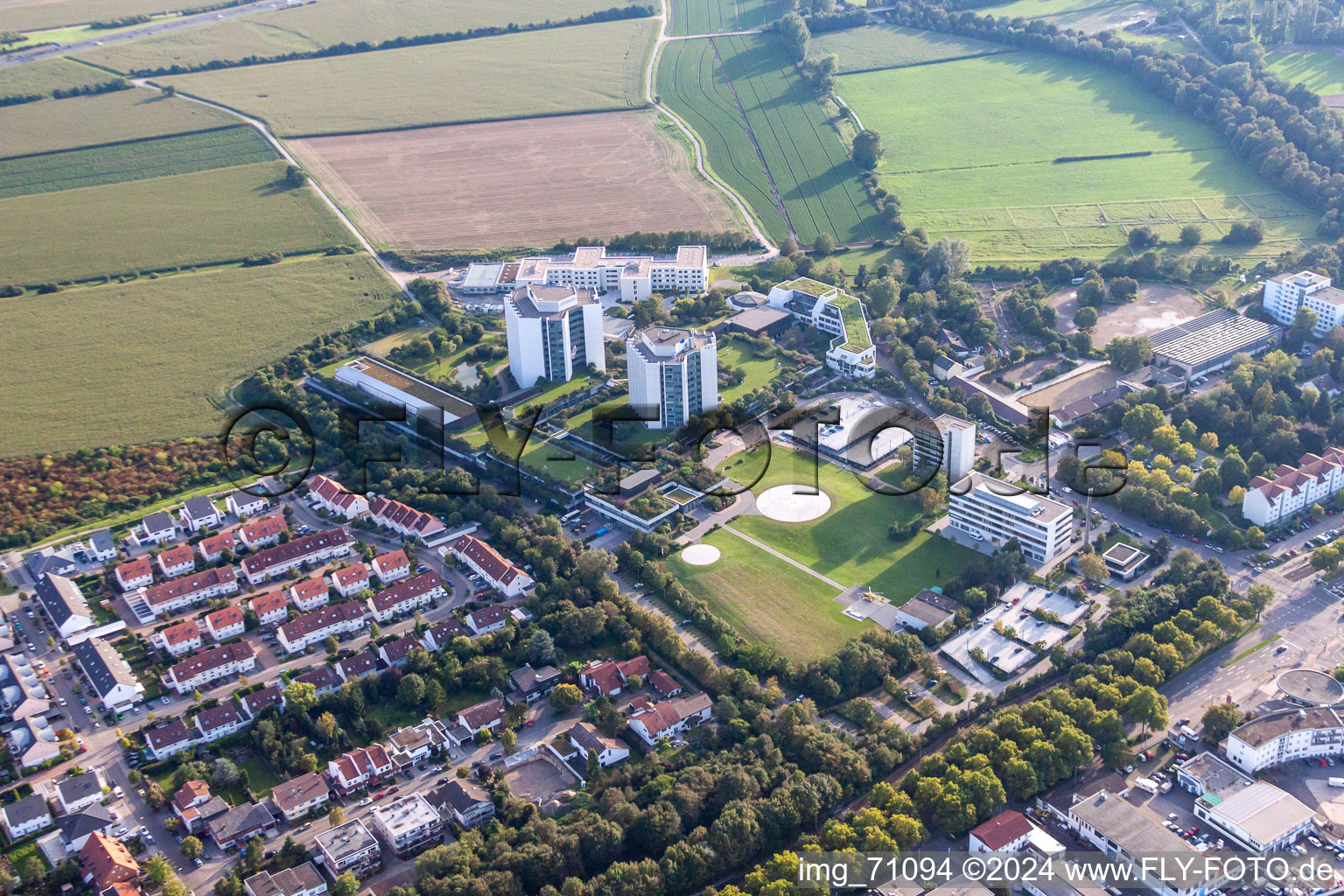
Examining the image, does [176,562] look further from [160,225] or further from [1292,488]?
[1292,488]

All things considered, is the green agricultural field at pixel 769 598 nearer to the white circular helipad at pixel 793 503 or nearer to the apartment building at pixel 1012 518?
the white circular helipad at pixel 793 503

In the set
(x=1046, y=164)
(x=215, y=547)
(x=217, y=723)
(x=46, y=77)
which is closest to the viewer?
(x=217, y=723)

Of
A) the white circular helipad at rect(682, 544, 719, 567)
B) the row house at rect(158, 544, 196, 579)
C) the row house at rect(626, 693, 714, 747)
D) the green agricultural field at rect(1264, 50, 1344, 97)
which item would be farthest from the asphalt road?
the row house at rect(626, 693, 714, 747)

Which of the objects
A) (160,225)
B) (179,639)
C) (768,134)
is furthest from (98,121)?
(179,639)

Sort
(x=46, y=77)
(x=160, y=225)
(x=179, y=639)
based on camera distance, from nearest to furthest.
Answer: (x=179, y=639) < (x=160, y=225) < (x=46, y=77)

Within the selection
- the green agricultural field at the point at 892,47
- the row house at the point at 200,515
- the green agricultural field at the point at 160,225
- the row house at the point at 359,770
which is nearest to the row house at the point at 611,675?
the row house at the point at 359,770

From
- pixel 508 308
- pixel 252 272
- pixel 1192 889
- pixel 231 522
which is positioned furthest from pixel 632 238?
pixel 1192 889

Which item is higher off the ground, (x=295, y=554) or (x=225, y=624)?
(x=295, y=554)
